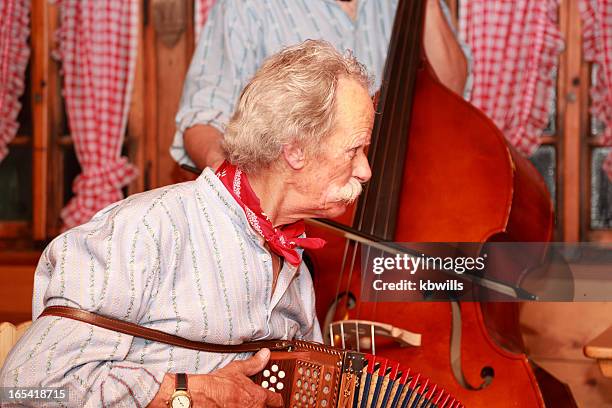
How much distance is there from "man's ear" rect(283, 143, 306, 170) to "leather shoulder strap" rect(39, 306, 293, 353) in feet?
1.06

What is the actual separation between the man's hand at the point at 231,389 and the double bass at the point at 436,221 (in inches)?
19.0

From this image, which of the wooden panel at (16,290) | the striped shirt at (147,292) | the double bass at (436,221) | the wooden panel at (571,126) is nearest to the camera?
the striped shirt at (147,292)

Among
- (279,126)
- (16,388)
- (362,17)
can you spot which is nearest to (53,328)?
(16,388)

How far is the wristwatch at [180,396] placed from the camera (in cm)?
147

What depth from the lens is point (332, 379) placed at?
159cm

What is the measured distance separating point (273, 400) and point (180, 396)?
0.57 ft

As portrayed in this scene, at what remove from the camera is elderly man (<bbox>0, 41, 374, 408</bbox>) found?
56.8 inches

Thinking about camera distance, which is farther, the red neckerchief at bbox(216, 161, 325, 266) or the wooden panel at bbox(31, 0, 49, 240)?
the wooden panel at bbox(31, 0, 49, 240)

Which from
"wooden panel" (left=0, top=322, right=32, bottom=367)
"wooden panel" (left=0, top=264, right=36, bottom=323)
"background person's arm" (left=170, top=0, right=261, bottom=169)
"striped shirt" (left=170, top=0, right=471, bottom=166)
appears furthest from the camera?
"wooden panel" (left=0, top=264, right=36, bottom=323)

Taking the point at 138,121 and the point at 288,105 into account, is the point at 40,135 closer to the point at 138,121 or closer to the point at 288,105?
the point at 138,121

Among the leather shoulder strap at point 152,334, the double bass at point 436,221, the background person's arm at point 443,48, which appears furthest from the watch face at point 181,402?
the background person's arm at point 443,48

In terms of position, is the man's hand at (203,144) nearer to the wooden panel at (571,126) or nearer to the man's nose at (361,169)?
the man's nose at (361,169)

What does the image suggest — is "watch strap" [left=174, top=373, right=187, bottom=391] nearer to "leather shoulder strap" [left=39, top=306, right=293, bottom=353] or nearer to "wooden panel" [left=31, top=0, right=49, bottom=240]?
"leather shoulder strap" [left=39, top=306, right=293, bottom=353]

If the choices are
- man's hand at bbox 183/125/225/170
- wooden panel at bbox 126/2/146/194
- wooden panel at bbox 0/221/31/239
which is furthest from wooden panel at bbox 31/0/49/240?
man's hand at bbox 183/125/225/170
